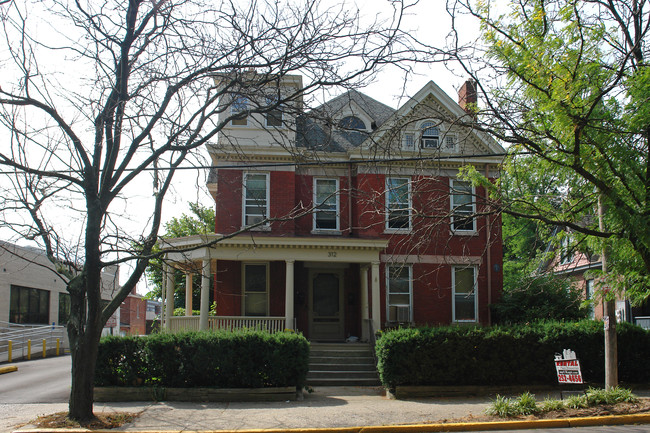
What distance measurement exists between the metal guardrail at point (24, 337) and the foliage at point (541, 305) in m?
19.4

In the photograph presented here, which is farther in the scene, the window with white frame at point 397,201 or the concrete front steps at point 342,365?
the concrete front steps at point 342,365

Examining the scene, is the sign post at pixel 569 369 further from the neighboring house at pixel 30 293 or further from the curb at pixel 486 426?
the neighboring house at pixel 30 293

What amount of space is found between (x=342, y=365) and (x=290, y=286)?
9.98 ft

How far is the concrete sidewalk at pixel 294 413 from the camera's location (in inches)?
390

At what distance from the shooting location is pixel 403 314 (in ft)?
65.4

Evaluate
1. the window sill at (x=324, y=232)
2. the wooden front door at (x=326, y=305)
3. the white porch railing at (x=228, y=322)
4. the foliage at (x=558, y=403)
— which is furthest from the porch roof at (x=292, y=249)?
the foliage at (x=558, y=403)

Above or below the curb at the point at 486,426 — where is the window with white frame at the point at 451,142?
above

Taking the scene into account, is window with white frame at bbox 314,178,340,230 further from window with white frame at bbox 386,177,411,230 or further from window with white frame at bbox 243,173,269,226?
window with white frame at bbox 386,177,411,230

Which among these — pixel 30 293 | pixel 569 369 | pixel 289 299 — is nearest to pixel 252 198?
pixel 289 299

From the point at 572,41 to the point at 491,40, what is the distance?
1.42m

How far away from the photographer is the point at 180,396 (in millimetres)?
12555

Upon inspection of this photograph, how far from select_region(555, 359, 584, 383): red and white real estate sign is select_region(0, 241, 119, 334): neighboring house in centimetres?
2014

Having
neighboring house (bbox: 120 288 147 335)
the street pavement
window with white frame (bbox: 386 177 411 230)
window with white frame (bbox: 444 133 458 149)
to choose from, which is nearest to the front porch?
window with white frame (bbox: 386 177 411 230)

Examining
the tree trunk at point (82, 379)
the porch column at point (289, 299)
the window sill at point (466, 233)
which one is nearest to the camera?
the tree trunk at point (82, 379)
